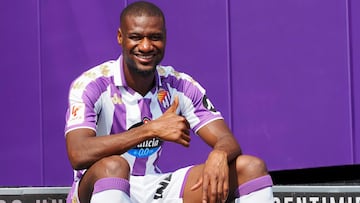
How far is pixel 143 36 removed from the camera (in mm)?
3410

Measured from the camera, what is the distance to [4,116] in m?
5.72

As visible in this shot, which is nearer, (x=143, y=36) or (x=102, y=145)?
(x=102, y=145)

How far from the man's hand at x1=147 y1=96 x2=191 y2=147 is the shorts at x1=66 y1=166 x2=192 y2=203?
26cm

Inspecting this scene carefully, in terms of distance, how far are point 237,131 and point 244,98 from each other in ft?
Answer: 0.63

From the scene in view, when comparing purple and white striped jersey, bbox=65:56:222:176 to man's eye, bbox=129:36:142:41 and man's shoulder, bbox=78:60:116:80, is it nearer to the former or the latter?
man's shoulder, bbox=78:60:116:80

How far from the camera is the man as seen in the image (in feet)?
10.5

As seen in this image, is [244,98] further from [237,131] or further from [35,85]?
[35,85]

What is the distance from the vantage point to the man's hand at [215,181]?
318 cm

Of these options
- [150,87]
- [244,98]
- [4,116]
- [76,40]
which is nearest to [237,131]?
[244,98]

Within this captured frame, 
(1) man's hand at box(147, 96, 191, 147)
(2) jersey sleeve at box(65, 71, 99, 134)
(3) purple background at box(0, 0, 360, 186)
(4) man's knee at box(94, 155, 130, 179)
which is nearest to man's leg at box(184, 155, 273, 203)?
(1) man's hand at box(147, 96, 191, 147)

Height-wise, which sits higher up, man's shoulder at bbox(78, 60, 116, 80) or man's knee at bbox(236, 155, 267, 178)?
man's shoulder at bbox(78, 60, 116, 80)

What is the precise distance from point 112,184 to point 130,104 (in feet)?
1.69

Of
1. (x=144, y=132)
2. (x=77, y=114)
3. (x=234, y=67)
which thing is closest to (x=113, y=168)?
(x=144, y=132)

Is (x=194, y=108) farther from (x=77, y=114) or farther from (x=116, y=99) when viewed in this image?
(x=77, y=114)
